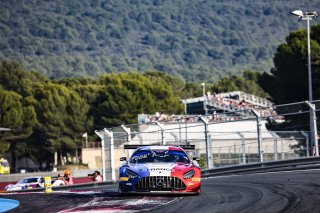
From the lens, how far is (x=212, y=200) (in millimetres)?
16641

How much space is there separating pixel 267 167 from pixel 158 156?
23.0 ft

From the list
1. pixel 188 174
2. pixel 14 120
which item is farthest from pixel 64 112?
pixel 188 174

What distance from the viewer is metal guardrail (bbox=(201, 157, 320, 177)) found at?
24.2 metres

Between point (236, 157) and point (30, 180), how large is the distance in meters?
16.1

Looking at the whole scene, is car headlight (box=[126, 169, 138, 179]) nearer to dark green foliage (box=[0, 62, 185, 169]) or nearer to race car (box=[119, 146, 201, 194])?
race car (box=[119, 146, 201, 194])

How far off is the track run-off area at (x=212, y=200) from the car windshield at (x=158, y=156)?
0.91 metres

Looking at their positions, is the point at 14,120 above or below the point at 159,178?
above

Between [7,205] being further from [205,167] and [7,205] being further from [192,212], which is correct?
[205,167]

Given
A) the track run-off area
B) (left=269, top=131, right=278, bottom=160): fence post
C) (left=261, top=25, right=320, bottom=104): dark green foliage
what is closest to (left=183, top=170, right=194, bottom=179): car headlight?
the track run-off area

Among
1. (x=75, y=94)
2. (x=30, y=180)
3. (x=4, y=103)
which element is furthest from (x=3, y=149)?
(x=30, y=180)

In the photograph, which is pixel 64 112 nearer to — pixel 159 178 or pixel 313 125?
pixel 313 125

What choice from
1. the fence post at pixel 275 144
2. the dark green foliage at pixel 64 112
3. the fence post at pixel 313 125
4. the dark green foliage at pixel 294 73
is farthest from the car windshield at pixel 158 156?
the dark green foliage at pixel 64 112

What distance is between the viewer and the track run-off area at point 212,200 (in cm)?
1477

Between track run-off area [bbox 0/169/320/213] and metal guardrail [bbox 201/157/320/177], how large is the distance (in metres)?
3.29
